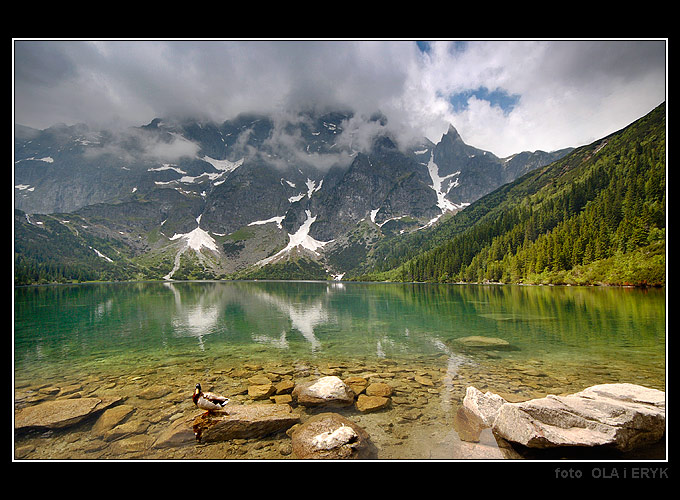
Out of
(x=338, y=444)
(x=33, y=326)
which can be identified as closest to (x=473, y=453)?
(x=338, y=444)

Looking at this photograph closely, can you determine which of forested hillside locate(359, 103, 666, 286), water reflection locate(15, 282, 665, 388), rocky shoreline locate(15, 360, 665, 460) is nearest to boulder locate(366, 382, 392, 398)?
rocky shoreline locate(15, 360, 665, 460)

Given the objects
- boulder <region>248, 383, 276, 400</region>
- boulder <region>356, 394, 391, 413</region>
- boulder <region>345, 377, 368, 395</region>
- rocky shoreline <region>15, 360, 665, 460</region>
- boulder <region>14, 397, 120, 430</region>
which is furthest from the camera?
boulder <region>345, 377, 368, 395</region>

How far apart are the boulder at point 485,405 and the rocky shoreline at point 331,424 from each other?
4 centimetres

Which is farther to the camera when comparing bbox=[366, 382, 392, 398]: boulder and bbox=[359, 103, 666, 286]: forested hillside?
bbox=[359, 103, 666, 286]: forested hillside

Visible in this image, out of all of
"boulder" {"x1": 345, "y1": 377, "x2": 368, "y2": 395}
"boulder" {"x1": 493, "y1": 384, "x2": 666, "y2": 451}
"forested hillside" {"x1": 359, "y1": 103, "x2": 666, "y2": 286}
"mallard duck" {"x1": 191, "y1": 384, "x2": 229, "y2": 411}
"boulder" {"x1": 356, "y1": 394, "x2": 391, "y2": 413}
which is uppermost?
"forested hillside" {"x1": 359, "y1": 103, "x2": 666, "y2": 286}

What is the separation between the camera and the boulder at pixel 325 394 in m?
14.8

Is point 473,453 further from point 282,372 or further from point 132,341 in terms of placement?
point 132,341

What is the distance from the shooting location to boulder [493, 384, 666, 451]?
9570 mm

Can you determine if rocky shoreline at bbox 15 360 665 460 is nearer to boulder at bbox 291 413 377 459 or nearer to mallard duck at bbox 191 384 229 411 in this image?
boulder at bbox 291 413 377 459

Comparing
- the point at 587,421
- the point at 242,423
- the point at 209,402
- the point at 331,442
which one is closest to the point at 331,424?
the point at 331,442

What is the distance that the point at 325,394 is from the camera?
15055 millimetres

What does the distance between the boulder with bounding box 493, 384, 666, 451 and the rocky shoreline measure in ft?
0.10

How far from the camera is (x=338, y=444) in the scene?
10344mm

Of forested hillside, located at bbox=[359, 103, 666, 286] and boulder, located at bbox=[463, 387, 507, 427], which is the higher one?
forested hillside, located at bbox=[359, 103, 666, 286]
